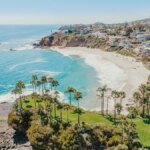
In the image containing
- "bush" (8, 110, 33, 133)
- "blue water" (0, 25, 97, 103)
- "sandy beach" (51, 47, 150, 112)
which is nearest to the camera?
Result: "bush" (8, 110, 33, 133)

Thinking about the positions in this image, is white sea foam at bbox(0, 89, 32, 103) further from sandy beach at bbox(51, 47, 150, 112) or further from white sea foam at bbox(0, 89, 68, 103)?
sandy beach at bbox(51, 47, 150, 112)

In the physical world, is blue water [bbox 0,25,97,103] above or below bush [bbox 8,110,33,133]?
below

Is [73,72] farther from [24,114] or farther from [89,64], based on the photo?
[24,114]

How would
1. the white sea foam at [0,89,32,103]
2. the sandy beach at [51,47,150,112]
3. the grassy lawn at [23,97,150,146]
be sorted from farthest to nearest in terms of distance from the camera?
the sandy beach at [51,47,150,112], the white sea foam at [0,89,32,103], the grassy lawn at [23,97,150,146]

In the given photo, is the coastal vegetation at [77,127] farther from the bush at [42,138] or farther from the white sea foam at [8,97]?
the white sea foam at [8,97]

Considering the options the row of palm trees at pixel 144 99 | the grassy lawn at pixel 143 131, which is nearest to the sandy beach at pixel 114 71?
the row of palm trees at pixel 144 99

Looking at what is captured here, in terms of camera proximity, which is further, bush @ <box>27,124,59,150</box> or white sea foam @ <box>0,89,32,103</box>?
white sea foam @ <box>0,89,32,103</box>

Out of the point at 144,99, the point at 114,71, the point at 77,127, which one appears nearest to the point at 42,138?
the point at 77,127

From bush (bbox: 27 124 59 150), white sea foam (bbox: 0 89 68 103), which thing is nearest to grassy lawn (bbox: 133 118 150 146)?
bush (bbox: 27 124 59 150)

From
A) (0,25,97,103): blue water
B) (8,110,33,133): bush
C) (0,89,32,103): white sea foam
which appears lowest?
(0,89,32,103): white sea foam
